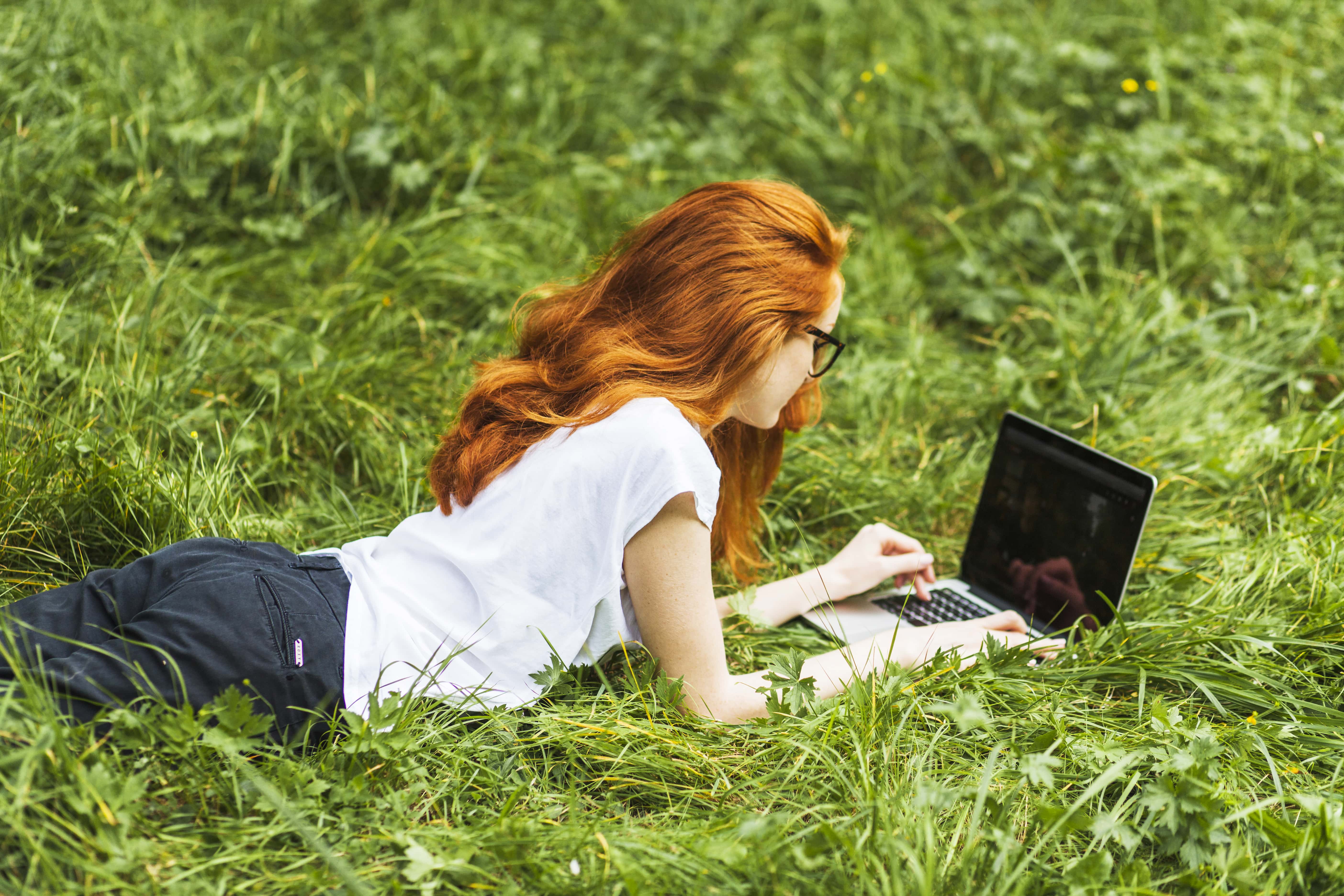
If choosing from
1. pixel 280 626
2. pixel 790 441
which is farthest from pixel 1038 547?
pixel 280 626

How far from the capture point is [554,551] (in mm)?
1915

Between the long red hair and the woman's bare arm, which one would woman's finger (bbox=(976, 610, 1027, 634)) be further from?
the long red hair

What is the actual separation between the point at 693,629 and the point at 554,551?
0.33 metres

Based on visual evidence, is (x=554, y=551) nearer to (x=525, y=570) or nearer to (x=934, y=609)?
(x=525, y=570)

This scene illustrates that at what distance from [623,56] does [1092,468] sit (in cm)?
365

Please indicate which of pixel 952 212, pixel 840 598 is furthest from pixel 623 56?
pixel 840 598

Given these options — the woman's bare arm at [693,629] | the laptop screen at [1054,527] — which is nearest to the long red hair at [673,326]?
the woman's bare arm at [693,629]

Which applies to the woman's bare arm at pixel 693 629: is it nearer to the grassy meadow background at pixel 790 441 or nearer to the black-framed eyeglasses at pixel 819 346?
the grassy meadow background at pixel 790 441

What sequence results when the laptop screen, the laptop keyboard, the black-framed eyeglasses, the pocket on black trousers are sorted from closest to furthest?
1. the pocket on black trousers
2. the black-framed eyeglasses
3. the laptop screen
4. the laptop keyboard

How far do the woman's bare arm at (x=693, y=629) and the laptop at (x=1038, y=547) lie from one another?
0.19 metres

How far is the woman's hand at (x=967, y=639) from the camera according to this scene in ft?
7.36

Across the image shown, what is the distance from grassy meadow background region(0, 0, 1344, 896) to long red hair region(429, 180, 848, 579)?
592mm

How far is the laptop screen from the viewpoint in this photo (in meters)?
2.46

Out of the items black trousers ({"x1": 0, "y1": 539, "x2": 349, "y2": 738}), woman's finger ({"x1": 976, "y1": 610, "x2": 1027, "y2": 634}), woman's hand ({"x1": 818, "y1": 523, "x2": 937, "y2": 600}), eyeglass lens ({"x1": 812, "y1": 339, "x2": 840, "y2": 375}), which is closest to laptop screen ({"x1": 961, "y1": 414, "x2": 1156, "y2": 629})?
woman's finger ({"x1": 976, "y1": 610, "x2": 1027, "y2": 634})
